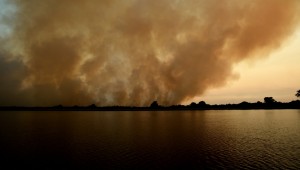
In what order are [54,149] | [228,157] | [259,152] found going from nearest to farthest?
[228,157] < [259,152] < [54,149]

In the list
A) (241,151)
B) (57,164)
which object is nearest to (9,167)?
(57,164)

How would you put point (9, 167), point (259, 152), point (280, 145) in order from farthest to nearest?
point (280, 145)
point (259, 152)
point (9, 167)

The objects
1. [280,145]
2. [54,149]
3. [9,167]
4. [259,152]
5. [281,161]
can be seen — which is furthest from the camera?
[280,145]

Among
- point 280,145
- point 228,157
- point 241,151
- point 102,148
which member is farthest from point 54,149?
point 280,145

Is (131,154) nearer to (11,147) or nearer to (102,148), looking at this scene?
(102,148)

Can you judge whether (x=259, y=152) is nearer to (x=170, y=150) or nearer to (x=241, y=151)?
(x=241, y=151)

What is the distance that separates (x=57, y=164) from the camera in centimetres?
4500

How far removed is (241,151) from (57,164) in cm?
3826

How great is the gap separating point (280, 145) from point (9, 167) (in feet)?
196

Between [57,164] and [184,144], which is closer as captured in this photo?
[57,164]

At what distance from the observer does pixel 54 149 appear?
2346 inches

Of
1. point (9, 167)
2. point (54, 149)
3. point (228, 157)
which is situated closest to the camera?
point (9, 167)

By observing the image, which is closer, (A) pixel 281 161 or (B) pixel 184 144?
(A) pixel 281 161

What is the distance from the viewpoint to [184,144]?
2625 inches
